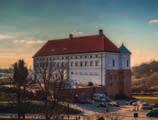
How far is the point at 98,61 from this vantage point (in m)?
55.5

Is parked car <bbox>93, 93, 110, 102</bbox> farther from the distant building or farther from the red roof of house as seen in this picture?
the red roof of house

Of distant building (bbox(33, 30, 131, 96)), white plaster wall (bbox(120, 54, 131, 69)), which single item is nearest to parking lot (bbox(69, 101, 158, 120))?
distant building (bbox(33, 30, 131, 96))

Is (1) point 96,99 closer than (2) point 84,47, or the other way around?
(1) point 96,99

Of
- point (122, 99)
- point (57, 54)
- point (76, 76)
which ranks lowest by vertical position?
point (122, 99)

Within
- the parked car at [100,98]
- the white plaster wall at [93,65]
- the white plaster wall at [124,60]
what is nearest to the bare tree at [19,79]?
the parked car at [100,98]

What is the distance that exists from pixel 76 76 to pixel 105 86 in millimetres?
6795

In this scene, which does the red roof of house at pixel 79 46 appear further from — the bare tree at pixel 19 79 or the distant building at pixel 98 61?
the bare tree at pixel 19 79

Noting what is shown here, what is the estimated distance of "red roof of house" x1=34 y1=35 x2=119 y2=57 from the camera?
56438 mm

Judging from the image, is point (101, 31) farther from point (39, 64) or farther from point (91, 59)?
point (39, 64)

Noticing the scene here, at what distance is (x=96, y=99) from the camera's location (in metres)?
49.6

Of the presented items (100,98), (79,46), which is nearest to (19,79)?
(100,98)

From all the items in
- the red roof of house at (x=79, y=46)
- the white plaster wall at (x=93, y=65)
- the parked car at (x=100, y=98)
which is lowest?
the parked car at (x=100, y=98)

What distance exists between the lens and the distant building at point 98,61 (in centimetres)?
5544

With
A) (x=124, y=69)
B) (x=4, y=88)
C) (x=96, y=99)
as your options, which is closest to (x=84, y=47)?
(x=124, y=69)
